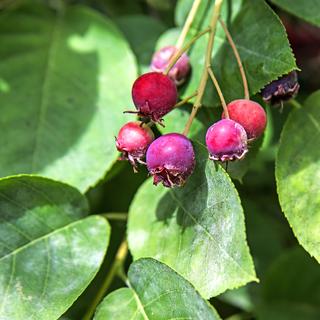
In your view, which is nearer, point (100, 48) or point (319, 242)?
point (319, 242)

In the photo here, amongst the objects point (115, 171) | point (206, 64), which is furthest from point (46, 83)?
point (206, 64)

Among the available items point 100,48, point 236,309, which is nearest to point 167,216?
point 100,48

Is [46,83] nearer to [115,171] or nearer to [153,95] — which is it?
[115,171]

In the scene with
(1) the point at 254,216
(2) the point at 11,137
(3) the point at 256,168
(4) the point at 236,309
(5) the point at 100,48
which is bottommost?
(4) the point at 236,309

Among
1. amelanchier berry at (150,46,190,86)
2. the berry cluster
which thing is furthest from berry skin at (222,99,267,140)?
amelanchier berry at (150,46,190,86)

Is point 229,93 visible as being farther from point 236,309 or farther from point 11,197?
point 236,309

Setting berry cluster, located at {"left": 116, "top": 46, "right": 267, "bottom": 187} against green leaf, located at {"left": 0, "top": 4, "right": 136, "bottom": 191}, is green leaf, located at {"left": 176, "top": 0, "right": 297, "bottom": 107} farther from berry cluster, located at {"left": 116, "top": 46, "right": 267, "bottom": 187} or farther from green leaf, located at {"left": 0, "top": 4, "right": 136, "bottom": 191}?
green leaf, located at {"left": 0, "top": 4, "right": 136, "bottom": 191}

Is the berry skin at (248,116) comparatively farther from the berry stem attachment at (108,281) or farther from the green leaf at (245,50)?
the berry stem attachment at (108,281)
